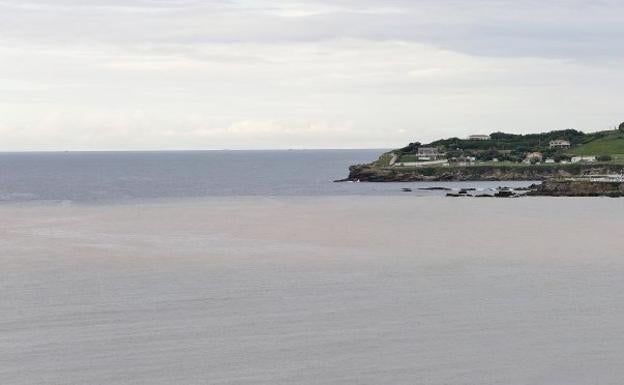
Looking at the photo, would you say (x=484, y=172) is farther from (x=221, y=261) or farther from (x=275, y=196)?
(x=221, y=261)

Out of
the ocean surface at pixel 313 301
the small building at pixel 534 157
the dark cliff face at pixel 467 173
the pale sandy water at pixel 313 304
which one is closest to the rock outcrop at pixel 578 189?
the ocean surface at pixel 313 301

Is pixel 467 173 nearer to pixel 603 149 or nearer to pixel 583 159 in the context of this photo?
pixel 583 159

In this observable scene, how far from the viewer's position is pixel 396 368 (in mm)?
36312

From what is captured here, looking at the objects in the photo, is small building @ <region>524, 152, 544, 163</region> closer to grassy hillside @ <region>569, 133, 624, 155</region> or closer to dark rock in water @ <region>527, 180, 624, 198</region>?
grassy hillside @ <region>569, 133, 624, 155</region>

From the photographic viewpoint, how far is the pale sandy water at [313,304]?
36406 millimetres

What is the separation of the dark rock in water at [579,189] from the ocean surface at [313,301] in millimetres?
31482

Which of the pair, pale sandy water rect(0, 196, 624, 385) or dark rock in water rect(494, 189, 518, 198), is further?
dark rock in water rect(494, 189, 518, 198)

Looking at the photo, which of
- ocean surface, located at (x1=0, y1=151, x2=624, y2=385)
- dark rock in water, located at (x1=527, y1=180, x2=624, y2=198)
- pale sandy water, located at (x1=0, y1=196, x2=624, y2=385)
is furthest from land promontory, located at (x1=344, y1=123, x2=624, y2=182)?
pale sandy water, located at (x1=0, y1=196, x2=624, y2=385)

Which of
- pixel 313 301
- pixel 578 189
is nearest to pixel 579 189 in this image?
pixel 578 189

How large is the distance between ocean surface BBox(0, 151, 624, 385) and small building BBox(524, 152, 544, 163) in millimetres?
89564

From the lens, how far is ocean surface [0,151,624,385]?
1435 inches

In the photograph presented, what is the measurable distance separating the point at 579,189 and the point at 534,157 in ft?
196

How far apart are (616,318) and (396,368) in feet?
43.5

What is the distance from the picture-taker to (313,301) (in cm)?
4841
